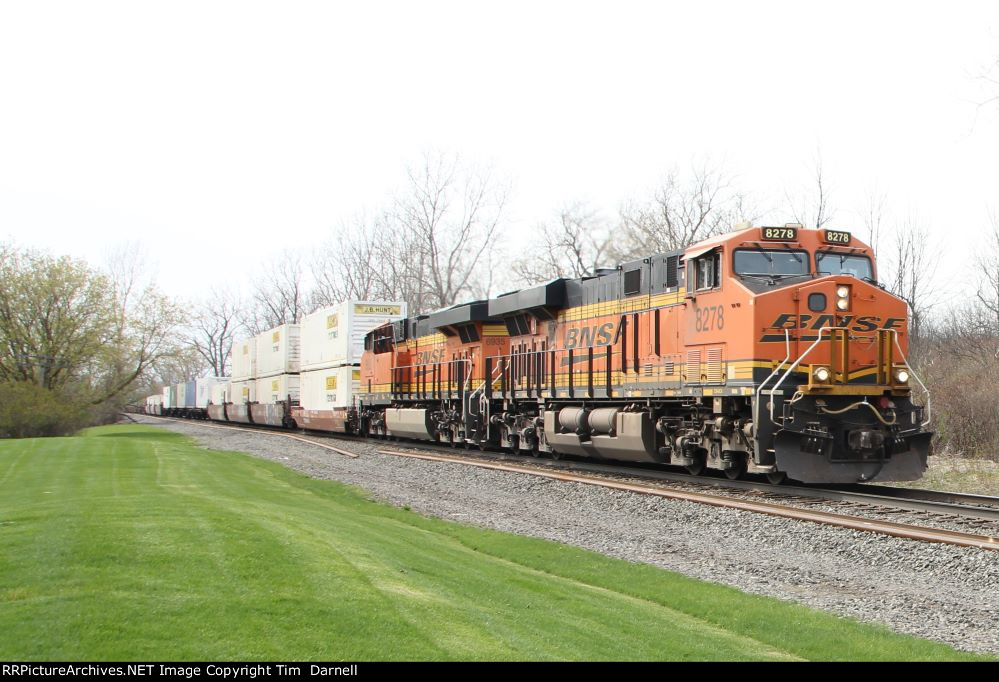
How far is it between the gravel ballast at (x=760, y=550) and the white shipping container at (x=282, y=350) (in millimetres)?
26211

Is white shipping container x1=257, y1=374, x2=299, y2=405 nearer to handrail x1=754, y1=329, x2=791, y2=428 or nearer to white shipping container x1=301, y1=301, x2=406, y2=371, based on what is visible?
white shipping container x1=301, y1=301, x2=406, y2=371

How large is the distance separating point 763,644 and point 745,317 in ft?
26.6

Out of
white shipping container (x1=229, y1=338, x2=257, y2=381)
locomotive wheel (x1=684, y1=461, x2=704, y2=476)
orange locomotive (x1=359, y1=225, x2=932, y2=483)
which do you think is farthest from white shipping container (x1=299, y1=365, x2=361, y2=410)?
locomotive wheel (x1=684, y1=461, x2=704, y2=476)

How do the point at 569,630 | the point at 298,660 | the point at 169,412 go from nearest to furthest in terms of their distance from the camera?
the point at 298,660
the point at 569,630
the point at 169,412

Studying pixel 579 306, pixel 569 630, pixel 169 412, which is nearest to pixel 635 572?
pixel 569 630

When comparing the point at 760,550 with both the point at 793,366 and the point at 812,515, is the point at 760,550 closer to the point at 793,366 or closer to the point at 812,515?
the point at 812,515

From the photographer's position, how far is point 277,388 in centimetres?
4369

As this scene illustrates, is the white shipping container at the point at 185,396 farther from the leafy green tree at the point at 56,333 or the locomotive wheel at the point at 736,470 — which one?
the locomotive wheel at the point at 736,470

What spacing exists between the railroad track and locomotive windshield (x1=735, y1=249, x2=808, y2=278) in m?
3.39

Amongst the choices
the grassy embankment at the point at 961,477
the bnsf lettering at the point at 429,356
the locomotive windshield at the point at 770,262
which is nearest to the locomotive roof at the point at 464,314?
the bnsf lettering at the point at 429,356

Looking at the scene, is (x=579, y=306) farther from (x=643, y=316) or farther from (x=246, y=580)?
(x=246, y=580)

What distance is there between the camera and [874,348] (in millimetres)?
14031

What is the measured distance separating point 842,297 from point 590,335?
6201 millimetres

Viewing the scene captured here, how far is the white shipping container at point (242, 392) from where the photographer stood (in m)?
49.0
